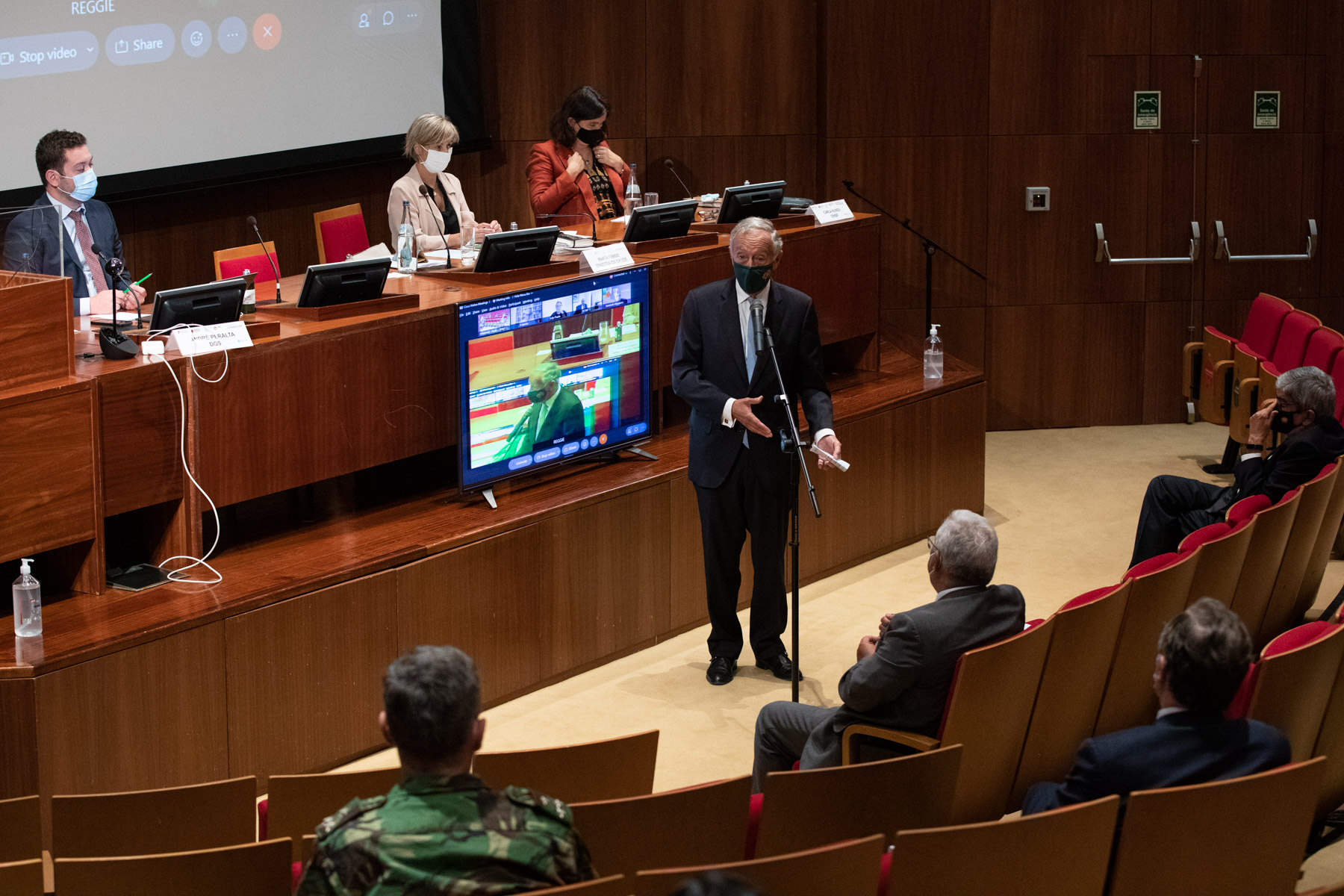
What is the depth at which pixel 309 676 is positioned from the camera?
4.66 meters

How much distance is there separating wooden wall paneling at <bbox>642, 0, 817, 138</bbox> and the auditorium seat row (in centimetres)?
258

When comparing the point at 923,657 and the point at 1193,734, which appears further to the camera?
the point at 923,657

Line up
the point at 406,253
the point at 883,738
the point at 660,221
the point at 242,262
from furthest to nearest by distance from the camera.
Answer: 1. the point at 242,262
2. the point at 660,221
3. the point at 406,253
4. the point at 883,738

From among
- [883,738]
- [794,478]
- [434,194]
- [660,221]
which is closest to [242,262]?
[434,194]

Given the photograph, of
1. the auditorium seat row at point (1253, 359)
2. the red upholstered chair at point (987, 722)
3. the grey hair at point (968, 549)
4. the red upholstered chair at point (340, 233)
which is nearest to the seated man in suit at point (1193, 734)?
the red upholstered chair at point (987, 722)

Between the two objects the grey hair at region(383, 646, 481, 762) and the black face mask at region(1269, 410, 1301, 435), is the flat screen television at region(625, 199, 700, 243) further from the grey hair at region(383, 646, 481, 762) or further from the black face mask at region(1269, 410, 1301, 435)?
the grey hair at region(383, 646, 481, 762)

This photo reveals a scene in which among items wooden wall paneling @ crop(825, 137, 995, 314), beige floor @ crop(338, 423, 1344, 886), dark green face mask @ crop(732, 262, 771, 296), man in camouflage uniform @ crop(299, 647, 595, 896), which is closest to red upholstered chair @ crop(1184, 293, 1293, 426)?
beige floor @ crop(338, 423, 1344, 886)

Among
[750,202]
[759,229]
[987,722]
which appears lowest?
[987,722]

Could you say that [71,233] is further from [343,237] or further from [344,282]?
[343,237]

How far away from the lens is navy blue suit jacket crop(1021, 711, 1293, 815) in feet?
9.84

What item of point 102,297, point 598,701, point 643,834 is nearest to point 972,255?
point 598,701

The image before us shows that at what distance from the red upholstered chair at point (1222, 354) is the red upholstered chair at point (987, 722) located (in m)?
4.36

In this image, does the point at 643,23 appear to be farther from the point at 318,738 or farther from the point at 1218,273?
the point at 318,738

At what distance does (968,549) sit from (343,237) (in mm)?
4567
